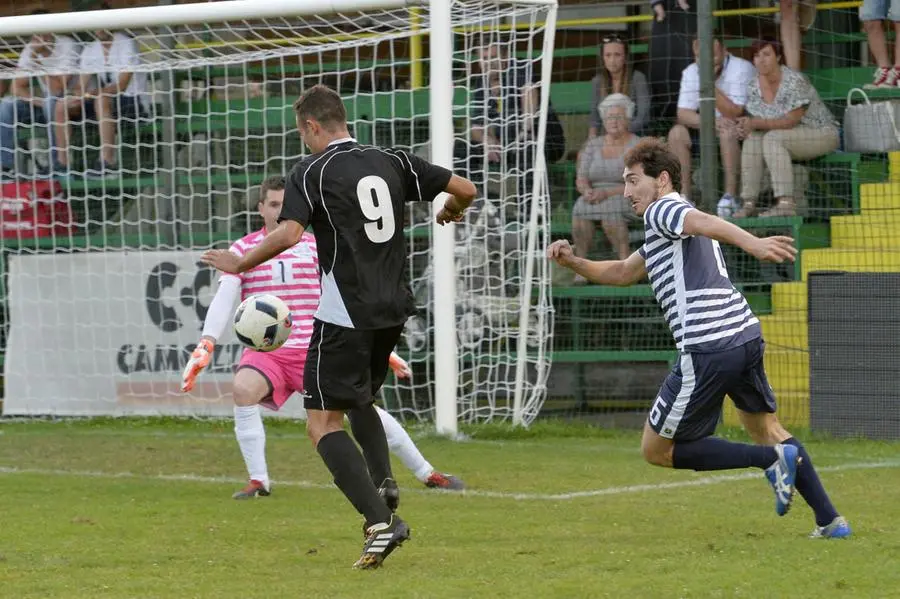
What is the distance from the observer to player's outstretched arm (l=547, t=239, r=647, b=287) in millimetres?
7141

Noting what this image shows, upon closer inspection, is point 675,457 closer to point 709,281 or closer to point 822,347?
point 709,281

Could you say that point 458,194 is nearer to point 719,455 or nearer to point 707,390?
point 707,390

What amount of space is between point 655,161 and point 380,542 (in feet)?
7.16

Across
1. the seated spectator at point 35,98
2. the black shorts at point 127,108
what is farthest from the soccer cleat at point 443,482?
the seated spectator at point 35,98

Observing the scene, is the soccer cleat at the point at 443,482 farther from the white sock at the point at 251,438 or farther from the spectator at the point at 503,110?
the spectator at the point at 503,110

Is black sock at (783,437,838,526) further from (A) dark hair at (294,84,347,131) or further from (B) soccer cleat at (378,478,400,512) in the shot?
(A) dark hair at (294,84,347,131)

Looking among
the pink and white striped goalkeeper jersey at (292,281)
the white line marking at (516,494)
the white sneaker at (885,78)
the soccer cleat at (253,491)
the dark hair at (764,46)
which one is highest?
the dark hair at (764,46)

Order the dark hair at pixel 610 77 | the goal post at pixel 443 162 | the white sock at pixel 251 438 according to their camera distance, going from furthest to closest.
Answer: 1. the dark hair at pixel 610 77
2. the goal post at pixel 443 162
3. the white sock at pixel 251 438

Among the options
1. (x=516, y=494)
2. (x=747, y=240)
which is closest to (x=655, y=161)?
(x=747, y=240)

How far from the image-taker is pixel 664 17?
1292cm

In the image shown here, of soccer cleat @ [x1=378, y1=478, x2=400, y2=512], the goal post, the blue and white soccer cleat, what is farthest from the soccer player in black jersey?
the goal post

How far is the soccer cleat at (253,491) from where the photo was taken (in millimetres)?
8641

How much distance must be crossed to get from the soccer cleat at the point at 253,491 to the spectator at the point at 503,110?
13.5 feet

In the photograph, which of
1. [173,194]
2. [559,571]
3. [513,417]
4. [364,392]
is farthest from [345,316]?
[173,194]
